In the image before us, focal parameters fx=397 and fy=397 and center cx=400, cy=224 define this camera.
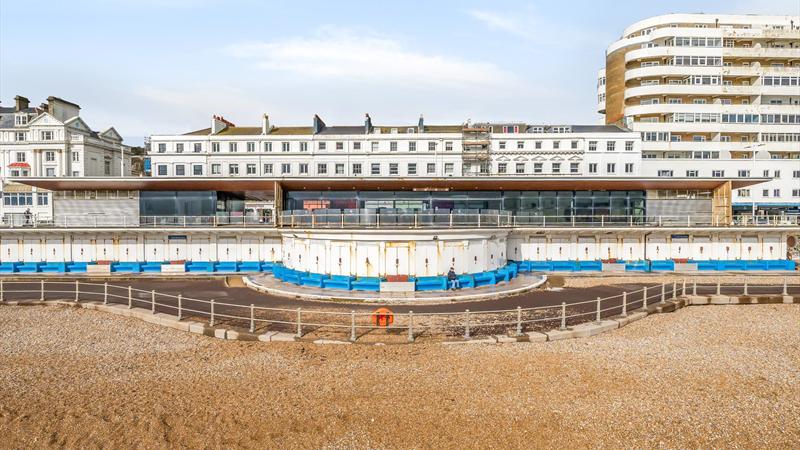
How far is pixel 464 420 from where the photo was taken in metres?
8.86

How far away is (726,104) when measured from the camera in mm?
55438

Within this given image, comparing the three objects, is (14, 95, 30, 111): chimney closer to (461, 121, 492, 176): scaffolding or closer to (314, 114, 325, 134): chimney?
(314, 114, 325, 134): chimney

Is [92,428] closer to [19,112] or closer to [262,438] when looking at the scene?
[262,438]

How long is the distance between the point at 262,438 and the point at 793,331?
20.1 metres

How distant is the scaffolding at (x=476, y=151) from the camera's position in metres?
46.4

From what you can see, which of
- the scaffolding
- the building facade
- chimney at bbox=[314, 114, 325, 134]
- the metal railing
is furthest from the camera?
the building facade

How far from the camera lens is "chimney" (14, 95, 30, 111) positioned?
60700 mm

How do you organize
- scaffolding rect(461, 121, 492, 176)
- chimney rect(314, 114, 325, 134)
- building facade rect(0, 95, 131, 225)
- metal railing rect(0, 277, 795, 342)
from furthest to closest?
building facade rect(0, 95, 131, 225) → chimney rect(314, 114, 325, 134) → scaffolding rect(461, 121, 492, 176) → metal railing rect(0, 277, 795, 342)

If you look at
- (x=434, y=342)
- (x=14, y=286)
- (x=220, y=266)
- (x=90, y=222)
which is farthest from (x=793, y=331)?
(x=90, y=222)

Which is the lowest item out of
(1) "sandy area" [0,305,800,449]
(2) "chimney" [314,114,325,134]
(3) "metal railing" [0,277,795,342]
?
(1) "sandy area" [0,305,800,449]

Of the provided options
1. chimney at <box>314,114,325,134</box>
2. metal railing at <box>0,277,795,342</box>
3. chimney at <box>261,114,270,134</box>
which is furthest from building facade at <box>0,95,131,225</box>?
metal railing at <box>0,277,795,342</box>

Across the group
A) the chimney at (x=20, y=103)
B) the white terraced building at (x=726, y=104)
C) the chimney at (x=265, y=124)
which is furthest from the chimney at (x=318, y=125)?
the chimney at (x=20, y=103)

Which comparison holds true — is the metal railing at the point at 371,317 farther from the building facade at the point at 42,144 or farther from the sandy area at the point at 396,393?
the building facade at the point at 42,144

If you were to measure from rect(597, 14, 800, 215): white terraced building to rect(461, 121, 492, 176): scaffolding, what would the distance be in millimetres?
23689
